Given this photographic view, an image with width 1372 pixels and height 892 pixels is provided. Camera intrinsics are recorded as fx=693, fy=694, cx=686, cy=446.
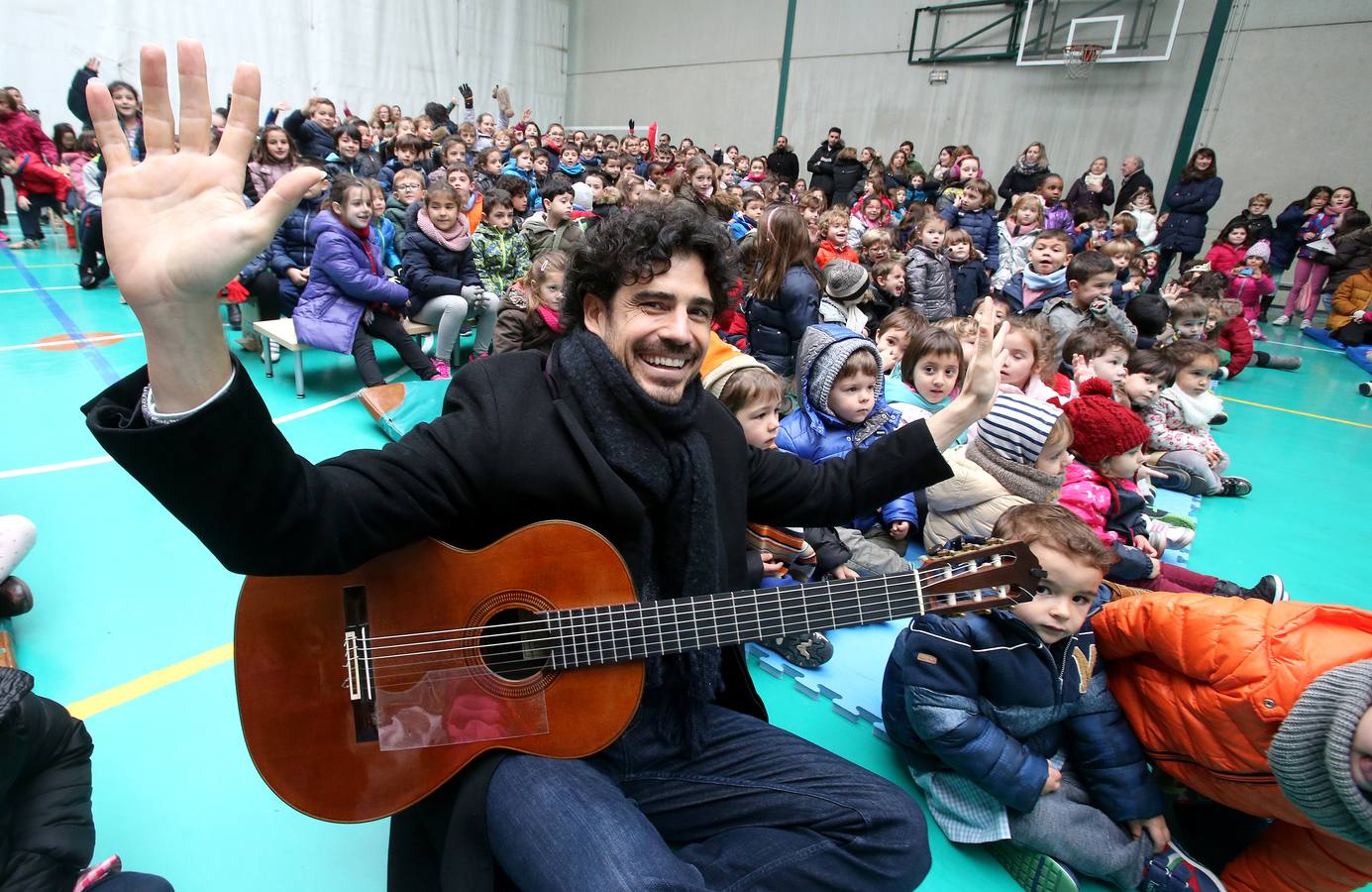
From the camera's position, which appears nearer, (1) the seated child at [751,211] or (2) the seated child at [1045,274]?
(2) the seated child at [1045,274]

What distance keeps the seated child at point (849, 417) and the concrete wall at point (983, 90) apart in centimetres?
1289

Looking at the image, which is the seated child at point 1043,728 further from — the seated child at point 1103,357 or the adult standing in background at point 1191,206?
the adult standing in background at point 1191,206

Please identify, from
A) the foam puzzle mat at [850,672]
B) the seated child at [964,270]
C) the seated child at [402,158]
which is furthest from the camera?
the seated child at [402,158]

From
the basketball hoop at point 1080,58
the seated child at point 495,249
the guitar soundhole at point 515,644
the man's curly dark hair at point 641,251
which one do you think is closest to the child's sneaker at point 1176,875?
the guitar soundhole at point 515,644

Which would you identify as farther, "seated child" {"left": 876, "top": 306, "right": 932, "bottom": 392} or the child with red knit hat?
"seated child" {"left": 876, "top": 306, "right": 932, "bottom": 392}

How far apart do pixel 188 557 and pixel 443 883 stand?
244 centimetres

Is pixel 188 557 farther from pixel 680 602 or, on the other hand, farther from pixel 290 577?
pixel 680 602

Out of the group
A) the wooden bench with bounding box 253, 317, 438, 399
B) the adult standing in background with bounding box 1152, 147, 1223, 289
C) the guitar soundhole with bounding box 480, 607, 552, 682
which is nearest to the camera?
the guitar soundhole with bounding box 480, 607, 552, 682

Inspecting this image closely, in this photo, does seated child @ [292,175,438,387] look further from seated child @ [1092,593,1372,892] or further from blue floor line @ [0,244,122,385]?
seated child @ [1092,593,1372,892]

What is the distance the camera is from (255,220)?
3.21 ft

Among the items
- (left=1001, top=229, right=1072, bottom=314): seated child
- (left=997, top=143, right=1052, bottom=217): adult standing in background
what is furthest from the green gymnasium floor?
(left=997, top=143, right=1052, bottom=217): adult standing in background

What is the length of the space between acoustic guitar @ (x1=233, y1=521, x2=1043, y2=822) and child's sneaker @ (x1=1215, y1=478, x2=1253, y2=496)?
481 centimetres

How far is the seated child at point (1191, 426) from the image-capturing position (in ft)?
15.7

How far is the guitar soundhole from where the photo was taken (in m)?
1.46
